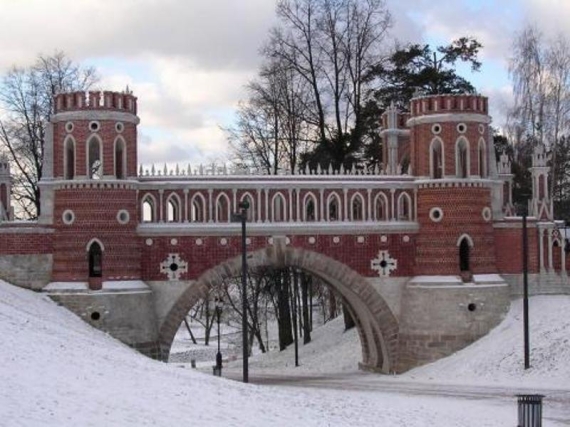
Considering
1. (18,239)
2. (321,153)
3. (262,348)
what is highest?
(321,153)

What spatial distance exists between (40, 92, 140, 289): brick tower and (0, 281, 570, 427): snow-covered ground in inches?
120

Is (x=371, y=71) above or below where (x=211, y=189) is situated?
above

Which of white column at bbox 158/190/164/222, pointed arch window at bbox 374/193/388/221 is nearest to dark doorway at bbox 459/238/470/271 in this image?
pointed arch window at bbox 374/193/388/221

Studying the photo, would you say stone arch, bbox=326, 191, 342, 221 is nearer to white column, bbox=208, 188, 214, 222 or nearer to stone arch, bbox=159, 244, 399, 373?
stone arch, bbox=159, 244, 399, 373

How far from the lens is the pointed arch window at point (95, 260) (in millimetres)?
30562

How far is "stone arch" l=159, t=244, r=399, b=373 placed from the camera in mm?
31391

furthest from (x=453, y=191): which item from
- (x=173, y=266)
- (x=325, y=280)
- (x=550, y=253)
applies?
(x=173, y=266)

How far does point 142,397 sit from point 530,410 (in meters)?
7.19

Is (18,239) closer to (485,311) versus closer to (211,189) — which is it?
(211,189)

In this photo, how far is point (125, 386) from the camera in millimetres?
17828

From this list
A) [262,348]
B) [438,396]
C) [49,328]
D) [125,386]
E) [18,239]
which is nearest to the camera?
[125,386]

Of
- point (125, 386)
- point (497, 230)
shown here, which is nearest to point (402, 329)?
point (497, 230)

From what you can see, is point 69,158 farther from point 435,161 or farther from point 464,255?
point 464,255

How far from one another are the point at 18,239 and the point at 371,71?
1839 centimetres
